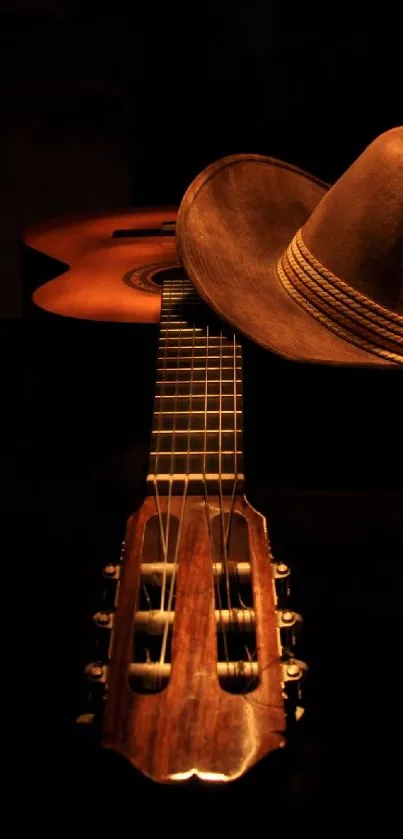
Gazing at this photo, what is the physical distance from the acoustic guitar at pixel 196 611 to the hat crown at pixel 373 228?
0.15 m

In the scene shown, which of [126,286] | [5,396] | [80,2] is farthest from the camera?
[80,2]

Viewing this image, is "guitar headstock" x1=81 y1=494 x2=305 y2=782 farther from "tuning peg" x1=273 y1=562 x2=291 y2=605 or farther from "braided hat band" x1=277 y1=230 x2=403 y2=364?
"braided hat band" x1=277 y1=230 x2=403 y2=364

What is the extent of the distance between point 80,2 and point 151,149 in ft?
1.27

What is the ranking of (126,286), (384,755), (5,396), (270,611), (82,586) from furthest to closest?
(5,396)
(126,286)
(82,586)
(384,755)
(270,611)

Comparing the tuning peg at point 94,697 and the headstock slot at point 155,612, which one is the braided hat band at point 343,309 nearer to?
the headstock slot at point 155,612

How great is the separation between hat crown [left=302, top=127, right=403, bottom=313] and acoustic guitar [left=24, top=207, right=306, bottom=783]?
15 centimetres

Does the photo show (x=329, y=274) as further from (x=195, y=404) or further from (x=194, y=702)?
(x=194, y=702)

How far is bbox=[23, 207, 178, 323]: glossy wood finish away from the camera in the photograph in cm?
87

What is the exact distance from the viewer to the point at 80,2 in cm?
166

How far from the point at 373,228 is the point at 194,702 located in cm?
54

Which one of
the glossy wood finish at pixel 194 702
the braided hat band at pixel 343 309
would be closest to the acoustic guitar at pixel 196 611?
the glossy wood finish at pixel 194 702

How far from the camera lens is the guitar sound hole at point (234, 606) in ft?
1.29

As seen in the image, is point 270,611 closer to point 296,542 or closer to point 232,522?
point 232,522

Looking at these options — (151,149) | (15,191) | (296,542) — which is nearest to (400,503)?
(296,542)
